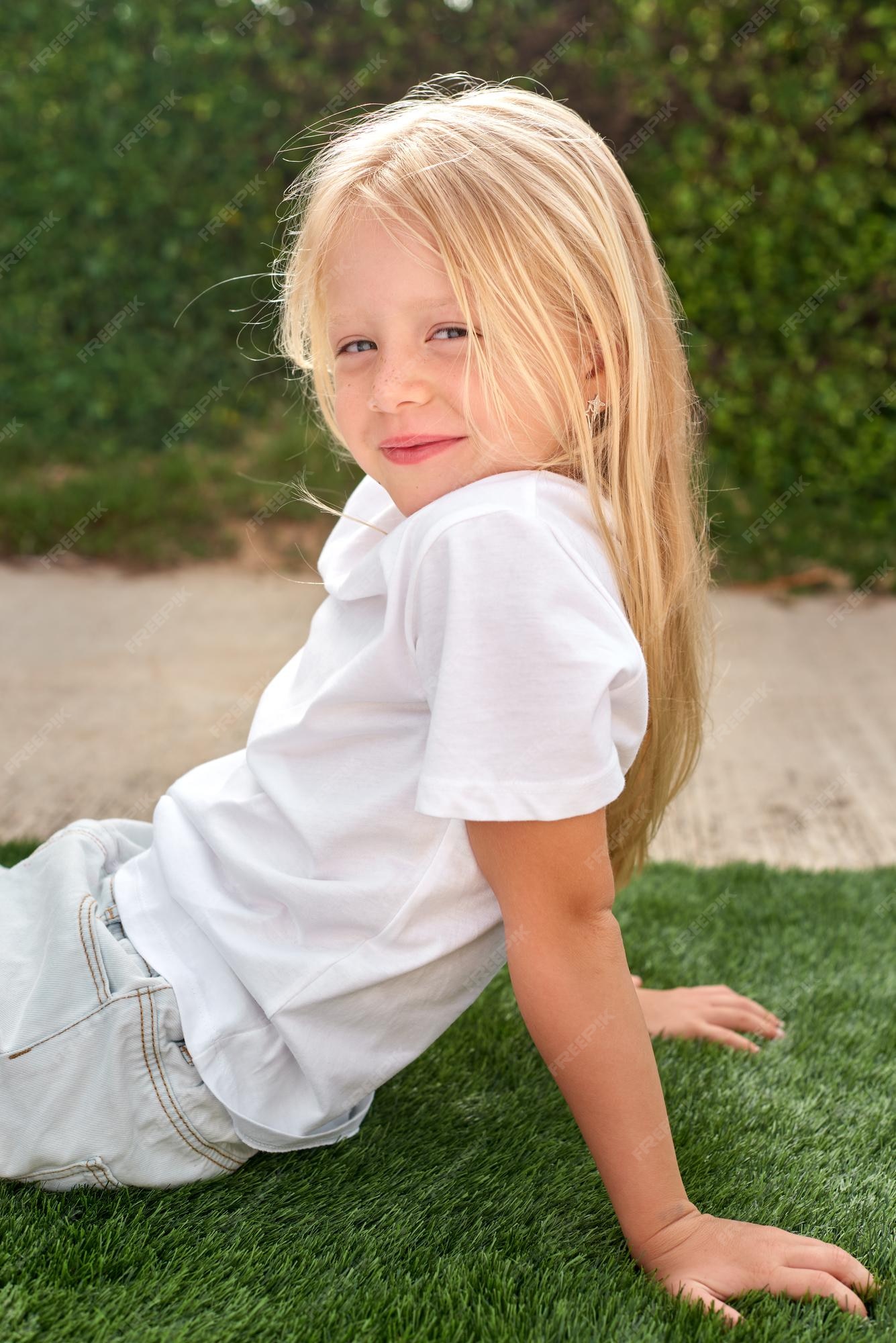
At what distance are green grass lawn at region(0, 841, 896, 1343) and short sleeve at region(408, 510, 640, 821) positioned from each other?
51cm

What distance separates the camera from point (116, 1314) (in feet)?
3.97

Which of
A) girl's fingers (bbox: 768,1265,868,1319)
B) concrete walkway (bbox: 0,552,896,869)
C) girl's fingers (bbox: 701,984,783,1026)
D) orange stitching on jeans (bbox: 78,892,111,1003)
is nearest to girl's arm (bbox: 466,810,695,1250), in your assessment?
girl's fingers (bbox: 768,1265,868,1319)

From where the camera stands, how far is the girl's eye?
1324 millimetres

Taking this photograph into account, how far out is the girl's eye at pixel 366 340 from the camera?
1.32 meters

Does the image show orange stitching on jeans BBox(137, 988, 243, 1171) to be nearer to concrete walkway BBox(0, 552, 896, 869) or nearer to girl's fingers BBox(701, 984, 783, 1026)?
girl's fingers BBox(701, 984, 783, 1026)

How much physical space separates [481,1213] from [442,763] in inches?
23.3

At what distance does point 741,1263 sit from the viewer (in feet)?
4.30

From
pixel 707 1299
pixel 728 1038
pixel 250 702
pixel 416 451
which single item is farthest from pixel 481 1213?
pixel 250 702

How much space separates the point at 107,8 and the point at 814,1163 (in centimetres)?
494

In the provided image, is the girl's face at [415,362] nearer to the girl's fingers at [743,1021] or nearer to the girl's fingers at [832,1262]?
the girl's fingers at [832,1262]

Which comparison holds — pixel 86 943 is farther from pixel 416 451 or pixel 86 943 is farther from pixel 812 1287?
pixel 812 1287

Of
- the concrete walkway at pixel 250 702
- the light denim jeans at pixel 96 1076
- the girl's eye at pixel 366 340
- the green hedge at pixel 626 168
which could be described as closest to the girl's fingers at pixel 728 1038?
the light denim jeans at pixel 96 1076

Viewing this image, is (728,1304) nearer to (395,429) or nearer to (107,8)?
(395,429)

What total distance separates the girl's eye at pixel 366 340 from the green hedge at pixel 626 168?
348 centimetres
